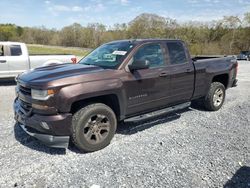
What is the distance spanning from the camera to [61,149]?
166 inches

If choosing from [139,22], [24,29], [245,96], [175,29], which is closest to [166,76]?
[245,96]

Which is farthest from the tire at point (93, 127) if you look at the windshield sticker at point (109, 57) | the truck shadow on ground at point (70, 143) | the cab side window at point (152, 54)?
the cab side window at point (152, 54)

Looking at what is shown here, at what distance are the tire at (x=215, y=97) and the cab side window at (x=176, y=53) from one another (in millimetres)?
1229

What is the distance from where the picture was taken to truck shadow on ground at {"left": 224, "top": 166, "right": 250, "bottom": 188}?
129 inches

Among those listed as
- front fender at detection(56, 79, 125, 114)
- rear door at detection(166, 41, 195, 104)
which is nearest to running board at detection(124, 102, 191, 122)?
rear door at detection(166, 41, 195, 104)

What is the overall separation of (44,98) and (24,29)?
234 ft

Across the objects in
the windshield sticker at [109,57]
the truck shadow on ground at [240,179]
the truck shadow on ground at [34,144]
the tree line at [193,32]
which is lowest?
the truck shadow on ground at [34,144]

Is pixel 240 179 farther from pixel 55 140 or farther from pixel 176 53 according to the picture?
pixel 176 53

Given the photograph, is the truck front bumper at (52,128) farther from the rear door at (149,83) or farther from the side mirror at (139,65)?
the side mirror at (139,65)

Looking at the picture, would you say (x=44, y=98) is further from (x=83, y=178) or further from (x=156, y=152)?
(x=156, y=152)

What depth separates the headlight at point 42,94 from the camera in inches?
145

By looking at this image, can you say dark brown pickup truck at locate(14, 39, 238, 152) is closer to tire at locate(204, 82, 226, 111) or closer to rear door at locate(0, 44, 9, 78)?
tire at locate(204, 82, 226, 111)

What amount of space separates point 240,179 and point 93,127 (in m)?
2.26

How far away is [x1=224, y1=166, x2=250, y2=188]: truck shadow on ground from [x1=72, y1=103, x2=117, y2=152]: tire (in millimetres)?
→ 1944
